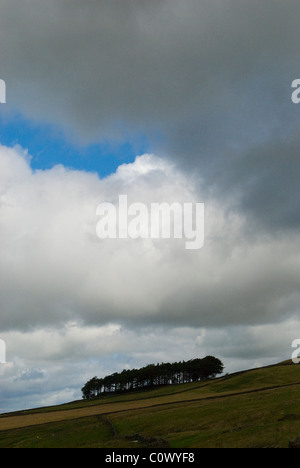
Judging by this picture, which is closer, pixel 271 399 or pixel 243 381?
pixel 271 399

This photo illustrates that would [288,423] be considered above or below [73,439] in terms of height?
above

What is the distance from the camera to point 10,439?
9162cm

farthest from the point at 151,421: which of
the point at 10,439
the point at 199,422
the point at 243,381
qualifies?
the point at 243,381

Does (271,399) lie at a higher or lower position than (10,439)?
higher

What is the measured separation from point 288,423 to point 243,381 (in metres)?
103
